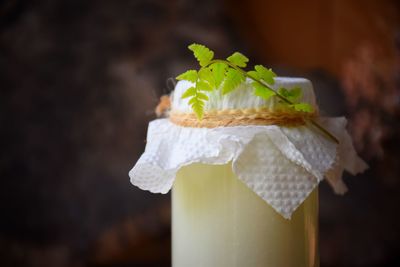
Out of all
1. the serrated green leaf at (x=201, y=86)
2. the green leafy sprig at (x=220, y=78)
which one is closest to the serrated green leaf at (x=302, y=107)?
the green leafy sprig at (x=220, y=78)

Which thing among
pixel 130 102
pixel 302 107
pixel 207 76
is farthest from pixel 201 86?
pixel 130 102

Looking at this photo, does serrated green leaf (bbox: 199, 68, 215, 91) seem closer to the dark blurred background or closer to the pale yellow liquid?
the pale yellow liquid

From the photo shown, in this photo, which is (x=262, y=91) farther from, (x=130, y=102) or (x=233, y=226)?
(x=130, y=102)

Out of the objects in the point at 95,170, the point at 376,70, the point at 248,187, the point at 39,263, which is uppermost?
the point at 376,70

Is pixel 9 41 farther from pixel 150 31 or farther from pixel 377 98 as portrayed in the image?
pixel 377 98

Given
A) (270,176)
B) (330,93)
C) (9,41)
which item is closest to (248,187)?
(270,176)

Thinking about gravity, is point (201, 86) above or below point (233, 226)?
above

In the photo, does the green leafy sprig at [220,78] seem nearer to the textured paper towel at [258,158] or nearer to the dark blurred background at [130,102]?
the textured paper towel at [258,158]
